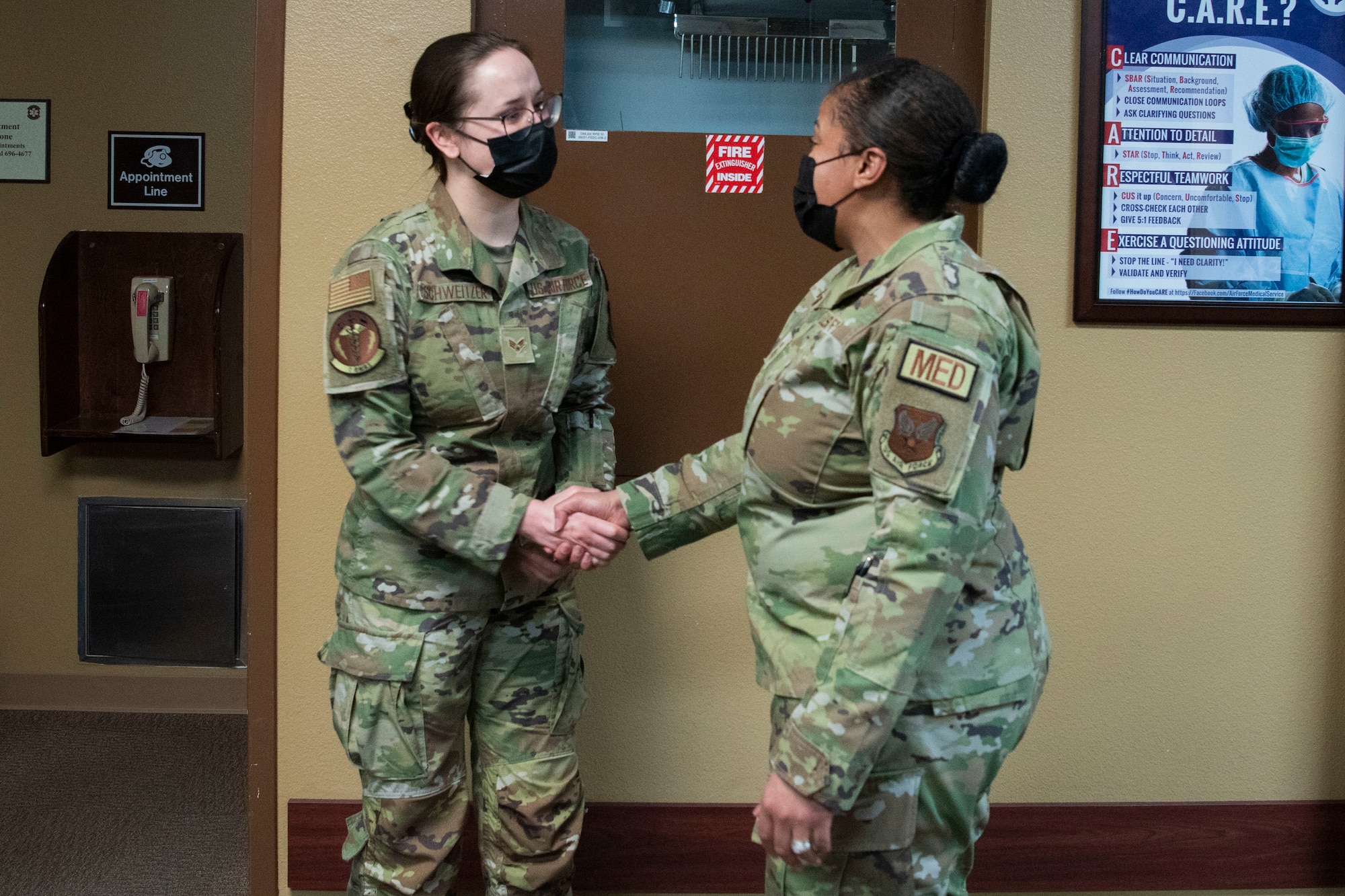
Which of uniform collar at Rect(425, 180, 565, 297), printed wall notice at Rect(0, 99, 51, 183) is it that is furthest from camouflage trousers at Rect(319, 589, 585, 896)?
printed wall notice at Rect(0, 99, 51, 183)

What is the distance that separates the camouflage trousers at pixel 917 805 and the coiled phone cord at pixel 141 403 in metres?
2.85

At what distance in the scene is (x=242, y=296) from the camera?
357cm

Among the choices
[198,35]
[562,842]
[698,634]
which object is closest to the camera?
[562,842]

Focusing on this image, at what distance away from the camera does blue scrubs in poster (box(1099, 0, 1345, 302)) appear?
2.16m

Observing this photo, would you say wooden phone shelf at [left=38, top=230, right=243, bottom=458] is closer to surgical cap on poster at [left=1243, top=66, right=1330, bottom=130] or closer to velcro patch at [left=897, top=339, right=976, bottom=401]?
velcro patch at [left=897, top=339, right=976, bottom=401]

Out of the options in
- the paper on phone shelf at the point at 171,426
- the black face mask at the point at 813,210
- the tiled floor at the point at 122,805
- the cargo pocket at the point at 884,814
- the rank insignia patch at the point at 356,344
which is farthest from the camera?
the paper on phone shelf at the point at 171,426

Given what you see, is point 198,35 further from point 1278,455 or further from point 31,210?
point 1278,455

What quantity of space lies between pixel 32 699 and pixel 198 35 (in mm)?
2250

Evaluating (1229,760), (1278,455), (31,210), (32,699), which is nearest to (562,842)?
(1229,760)

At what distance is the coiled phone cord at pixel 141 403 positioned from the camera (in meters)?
3.49

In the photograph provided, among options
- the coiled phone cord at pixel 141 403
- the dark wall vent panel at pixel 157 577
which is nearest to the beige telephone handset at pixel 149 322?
the coiled phone cord at pixel 141 403

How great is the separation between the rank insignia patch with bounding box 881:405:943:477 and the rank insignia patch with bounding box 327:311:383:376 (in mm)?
838

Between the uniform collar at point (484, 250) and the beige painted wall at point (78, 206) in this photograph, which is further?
the beige painted wall at point (78, 206)

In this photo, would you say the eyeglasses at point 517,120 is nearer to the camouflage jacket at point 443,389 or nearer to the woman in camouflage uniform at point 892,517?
the camouflage jacket at point 443,389
